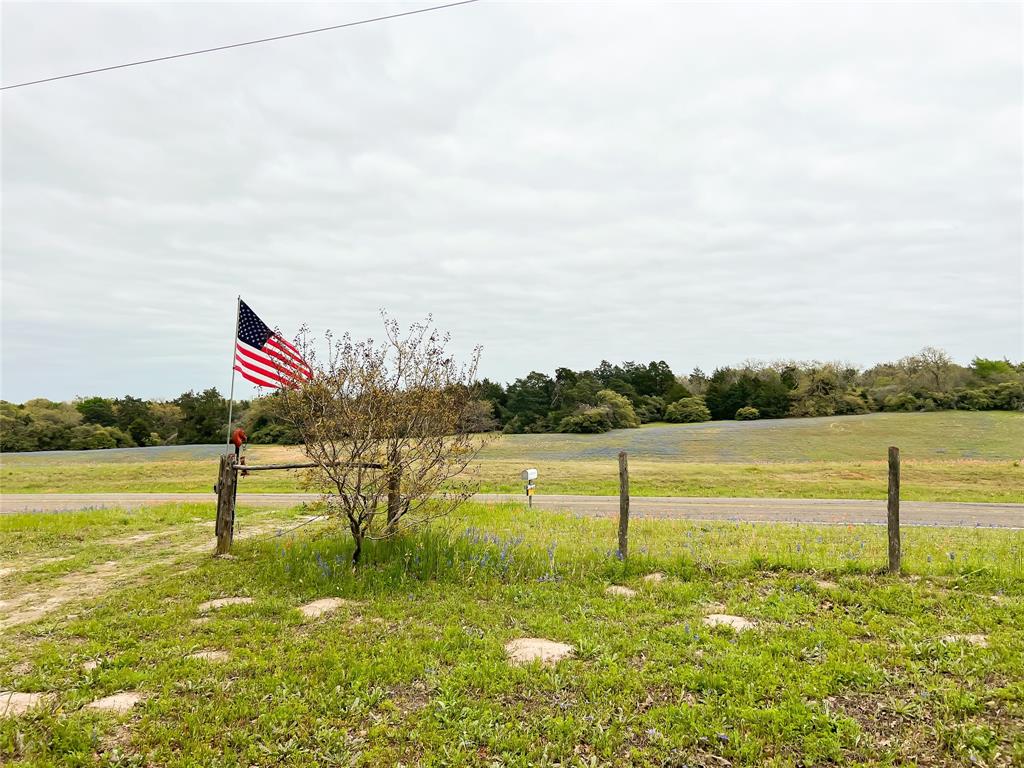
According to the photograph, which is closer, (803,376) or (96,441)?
(96,441)

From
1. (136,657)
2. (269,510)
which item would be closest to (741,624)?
(136,657)

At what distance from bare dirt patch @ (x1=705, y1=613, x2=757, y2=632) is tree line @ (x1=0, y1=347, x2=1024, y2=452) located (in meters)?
39.8

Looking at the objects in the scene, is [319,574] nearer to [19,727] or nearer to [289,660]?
[289,660]

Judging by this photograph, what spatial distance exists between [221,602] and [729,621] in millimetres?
5332

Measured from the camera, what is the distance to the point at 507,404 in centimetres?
5500

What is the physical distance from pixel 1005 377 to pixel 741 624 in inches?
2365

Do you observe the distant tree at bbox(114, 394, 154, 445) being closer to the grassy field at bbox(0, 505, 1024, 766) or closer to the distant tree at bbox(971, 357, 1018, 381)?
the grassy field at bbox(0, 505, 1024, 766)

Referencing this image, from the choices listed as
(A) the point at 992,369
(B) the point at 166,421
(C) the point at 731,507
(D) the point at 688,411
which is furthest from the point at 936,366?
(B) the point at 166,421

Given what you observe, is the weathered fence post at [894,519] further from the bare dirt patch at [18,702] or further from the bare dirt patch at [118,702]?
the bare dirt patch at [18,702]

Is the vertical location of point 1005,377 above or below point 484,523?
above

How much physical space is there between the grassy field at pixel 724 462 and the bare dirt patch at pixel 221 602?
10.4 feet

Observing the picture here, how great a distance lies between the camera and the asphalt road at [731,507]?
12.7 m

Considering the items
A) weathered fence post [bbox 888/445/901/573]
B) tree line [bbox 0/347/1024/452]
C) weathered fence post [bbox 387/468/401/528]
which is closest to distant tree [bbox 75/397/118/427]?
tree line [bbox 0/347/1024/452]

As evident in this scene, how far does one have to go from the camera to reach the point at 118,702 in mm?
4066
